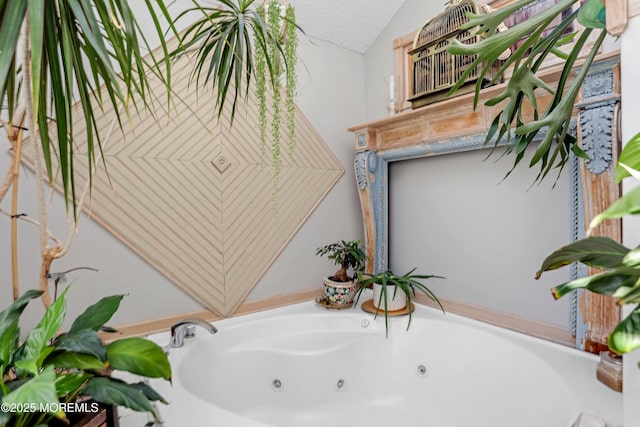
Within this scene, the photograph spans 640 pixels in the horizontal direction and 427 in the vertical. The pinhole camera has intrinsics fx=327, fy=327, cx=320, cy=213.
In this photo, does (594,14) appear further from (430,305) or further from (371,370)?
(371,370)

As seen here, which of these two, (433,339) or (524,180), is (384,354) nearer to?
(433,339)

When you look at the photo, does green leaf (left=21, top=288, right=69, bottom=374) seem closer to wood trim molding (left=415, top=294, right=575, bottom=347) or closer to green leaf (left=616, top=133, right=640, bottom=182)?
green leaf (left=616, top=133, right=640, bottom=182)

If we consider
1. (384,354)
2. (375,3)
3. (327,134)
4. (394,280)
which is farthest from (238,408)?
(375,3)

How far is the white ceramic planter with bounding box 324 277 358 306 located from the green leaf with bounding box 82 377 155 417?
1385 millimetres

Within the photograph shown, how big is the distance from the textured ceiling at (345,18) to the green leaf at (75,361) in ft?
6.97

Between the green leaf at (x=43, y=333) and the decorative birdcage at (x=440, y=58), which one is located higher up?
the decorative birdcage at (x=440, y=58)

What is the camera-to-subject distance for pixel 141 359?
0.64 meters

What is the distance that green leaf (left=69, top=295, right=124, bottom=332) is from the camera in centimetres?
73

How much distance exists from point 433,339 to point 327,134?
1453mm

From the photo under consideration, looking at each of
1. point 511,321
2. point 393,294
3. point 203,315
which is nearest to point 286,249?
point 203,315

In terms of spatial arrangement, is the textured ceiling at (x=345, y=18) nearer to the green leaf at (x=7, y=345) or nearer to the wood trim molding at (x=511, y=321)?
the wood trim molding at (x=511, y=321)

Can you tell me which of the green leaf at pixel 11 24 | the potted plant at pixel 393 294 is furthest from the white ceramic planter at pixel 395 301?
the green leaf at pixel 11 24

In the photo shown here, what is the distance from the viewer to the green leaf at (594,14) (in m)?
0.86

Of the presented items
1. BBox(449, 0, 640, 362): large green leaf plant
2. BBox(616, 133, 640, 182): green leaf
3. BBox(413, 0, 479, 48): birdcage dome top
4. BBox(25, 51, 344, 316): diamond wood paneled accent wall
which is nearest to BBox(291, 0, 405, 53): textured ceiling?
BBox(413, 0, 479, 48): birdcage dome top
